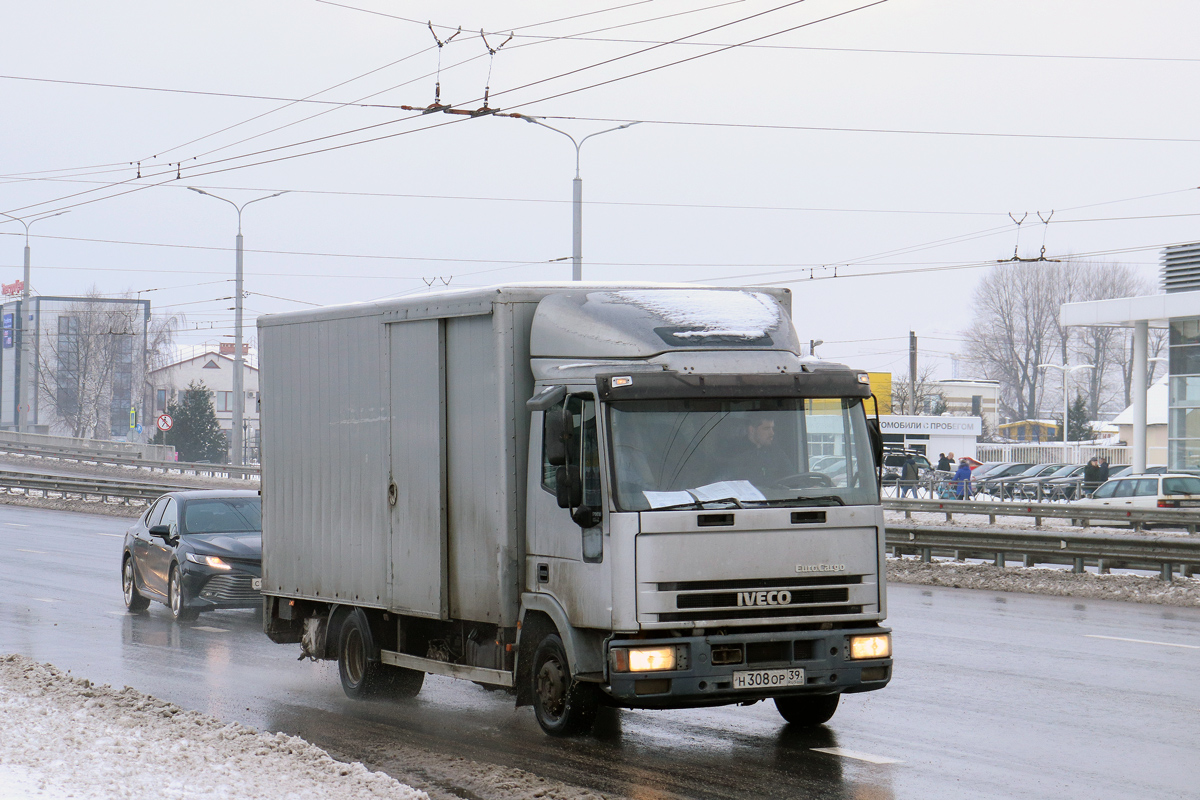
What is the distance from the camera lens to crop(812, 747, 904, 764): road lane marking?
7789 millimetres

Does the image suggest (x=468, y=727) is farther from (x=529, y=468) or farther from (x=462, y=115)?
(x=462, y=115)

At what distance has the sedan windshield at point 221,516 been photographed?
52.9 ft

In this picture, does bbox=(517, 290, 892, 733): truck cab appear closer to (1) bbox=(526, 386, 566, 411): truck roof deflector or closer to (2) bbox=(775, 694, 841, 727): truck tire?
(1) bbox=(526, 386, 566, 411): truck roof deflector

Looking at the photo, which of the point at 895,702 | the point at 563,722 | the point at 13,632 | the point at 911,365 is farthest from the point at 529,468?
the point at 911,365

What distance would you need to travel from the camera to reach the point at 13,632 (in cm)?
1425

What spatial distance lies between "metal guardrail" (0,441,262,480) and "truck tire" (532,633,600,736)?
3905cm

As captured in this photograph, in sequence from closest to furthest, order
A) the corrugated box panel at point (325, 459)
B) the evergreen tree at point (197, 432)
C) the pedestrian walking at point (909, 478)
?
the corrugated box panel at point (325, 459)
the pedestrian walking at point (909, 478)
the evergreen tree at point (197, 432)

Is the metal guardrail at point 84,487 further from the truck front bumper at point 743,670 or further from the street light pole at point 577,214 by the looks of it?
the truck front bumper at point 743,670

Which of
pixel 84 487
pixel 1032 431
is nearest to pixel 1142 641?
pixel 84 487

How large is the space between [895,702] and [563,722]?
276 centimetres

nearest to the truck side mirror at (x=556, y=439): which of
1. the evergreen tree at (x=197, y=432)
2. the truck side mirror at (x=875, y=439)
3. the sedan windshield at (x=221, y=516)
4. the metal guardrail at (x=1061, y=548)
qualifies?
the truck side mirror at (x=875, y=439)

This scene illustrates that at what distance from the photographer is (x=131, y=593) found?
16703 mm

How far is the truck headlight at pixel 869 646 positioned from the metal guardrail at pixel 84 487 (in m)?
32.2

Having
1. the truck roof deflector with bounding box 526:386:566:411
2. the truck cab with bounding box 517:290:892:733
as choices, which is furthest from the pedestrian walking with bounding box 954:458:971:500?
the truck roof deflector with bounding box 526:386:566:411
